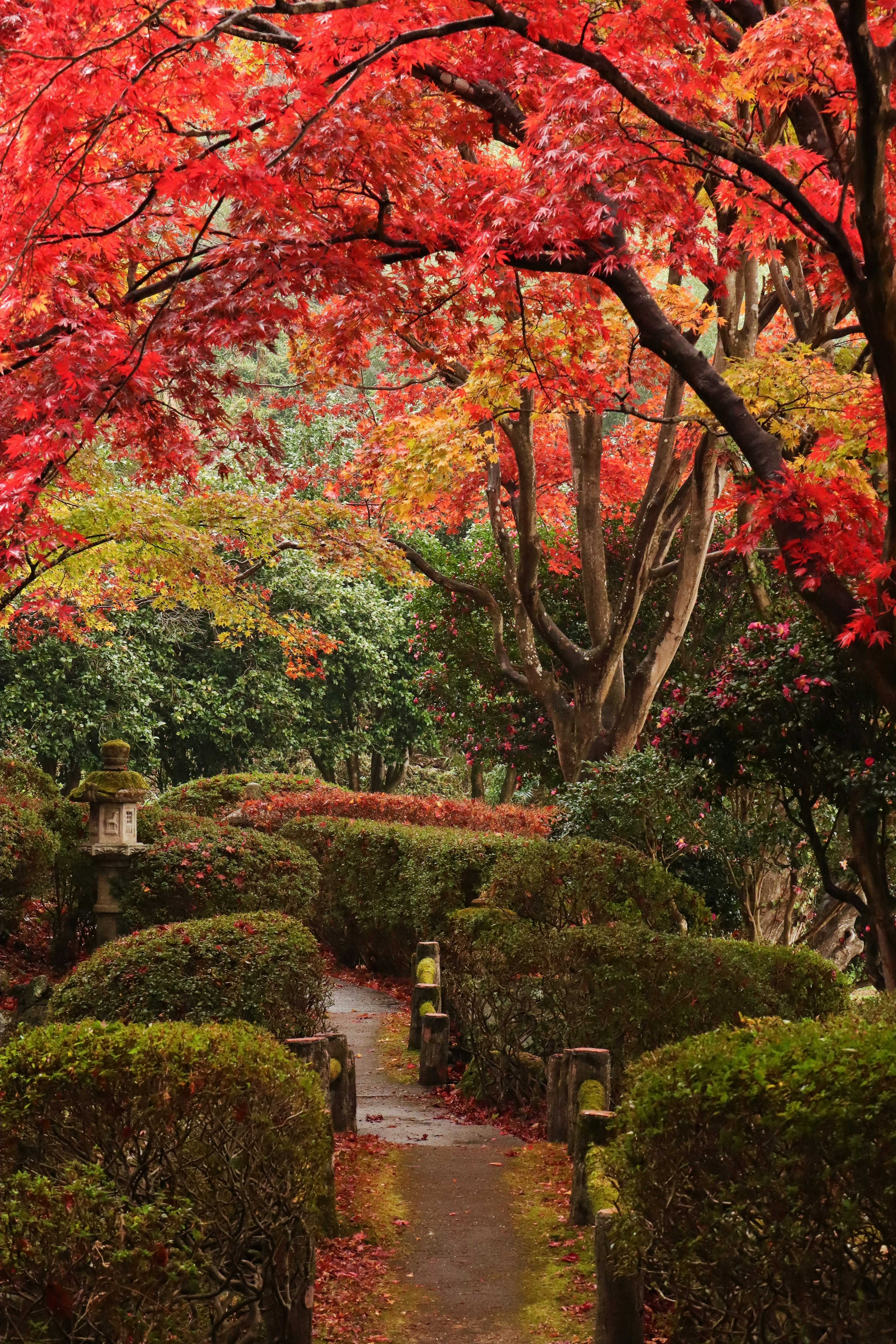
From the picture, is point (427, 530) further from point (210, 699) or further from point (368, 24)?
point (368, 24)

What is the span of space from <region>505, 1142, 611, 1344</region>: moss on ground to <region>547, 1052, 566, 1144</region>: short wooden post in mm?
55

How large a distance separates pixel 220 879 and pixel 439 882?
2.66 meters

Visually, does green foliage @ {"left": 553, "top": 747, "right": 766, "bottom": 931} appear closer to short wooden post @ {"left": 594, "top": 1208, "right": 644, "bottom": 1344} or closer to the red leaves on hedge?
the red leaves on hedge

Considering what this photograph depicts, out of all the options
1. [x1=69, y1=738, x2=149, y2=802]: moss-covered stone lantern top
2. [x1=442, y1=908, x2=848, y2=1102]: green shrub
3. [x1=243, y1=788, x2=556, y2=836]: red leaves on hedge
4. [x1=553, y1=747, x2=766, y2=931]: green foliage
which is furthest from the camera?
[x1=243, y1=788, x2=556, y2=836]: red leaves on hedge

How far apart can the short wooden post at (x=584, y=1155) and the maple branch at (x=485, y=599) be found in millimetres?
8296

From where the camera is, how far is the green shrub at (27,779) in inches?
537

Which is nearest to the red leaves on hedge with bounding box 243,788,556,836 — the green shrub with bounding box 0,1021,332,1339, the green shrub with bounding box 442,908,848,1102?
the green shrub with bounding box 442,908,848,1102

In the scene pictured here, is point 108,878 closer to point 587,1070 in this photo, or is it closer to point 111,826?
point 111,826

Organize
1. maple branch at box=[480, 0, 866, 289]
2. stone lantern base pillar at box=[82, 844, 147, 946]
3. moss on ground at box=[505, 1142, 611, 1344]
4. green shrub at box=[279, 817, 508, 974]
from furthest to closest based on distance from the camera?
green shrub at box=[279, 817, 508, 974] < stone lantern base pillar at box=[82, 844, 147, 946] < maple branch at box=[480, 0, 866, 289] < moss on ground at box=[505, 1142, 611, 1344]

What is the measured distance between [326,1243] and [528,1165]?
5.41 ft

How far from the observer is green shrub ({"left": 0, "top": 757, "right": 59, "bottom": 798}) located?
13.6 m

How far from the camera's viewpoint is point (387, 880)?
1349 cm

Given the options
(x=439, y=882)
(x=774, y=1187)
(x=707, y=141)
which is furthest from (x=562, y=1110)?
(x=707, y=141)

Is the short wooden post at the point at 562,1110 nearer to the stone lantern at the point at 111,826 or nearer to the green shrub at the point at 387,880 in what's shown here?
the green shrub at the point at 387,880
